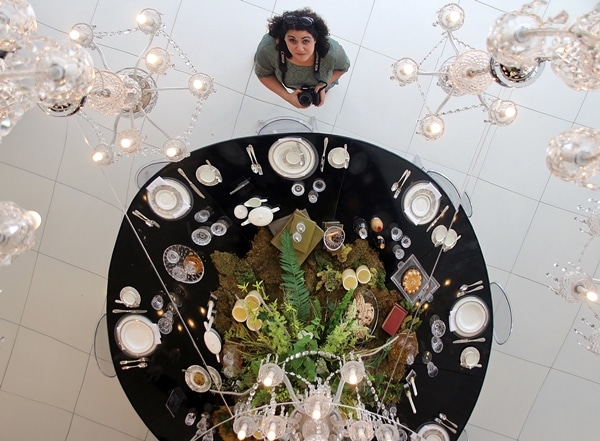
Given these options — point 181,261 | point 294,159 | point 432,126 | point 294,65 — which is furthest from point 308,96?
point 181,261

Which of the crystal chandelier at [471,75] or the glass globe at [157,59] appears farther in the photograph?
the glass globe at [157,59]

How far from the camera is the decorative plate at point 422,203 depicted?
3.60 meters

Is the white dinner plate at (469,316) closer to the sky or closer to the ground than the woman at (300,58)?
closer to the ground

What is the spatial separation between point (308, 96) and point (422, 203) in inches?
48.5

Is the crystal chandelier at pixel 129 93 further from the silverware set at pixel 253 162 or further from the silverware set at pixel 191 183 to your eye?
the silverware set at pixel 253 162

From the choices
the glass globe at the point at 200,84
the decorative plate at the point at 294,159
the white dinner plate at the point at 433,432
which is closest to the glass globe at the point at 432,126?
the decorative plate at the point at 294,159

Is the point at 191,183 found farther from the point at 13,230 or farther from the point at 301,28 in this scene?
the point at 13,230

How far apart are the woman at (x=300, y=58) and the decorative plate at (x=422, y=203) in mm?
1104

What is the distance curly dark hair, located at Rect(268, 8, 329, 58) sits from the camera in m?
3.40

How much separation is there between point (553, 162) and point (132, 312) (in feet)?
9.20

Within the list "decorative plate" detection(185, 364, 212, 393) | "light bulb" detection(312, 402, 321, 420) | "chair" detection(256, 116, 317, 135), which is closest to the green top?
"chair" detection(256, 116, 317, 135)

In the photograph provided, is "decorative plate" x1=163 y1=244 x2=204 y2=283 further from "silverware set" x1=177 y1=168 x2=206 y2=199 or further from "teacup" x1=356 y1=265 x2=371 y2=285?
"teacup" x1=356 y1=265 x2=371 y2=285

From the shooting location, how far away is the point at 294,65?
152 inches

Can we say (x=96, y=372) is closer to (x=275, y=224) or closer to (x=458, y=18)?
(x=275, y=224)
